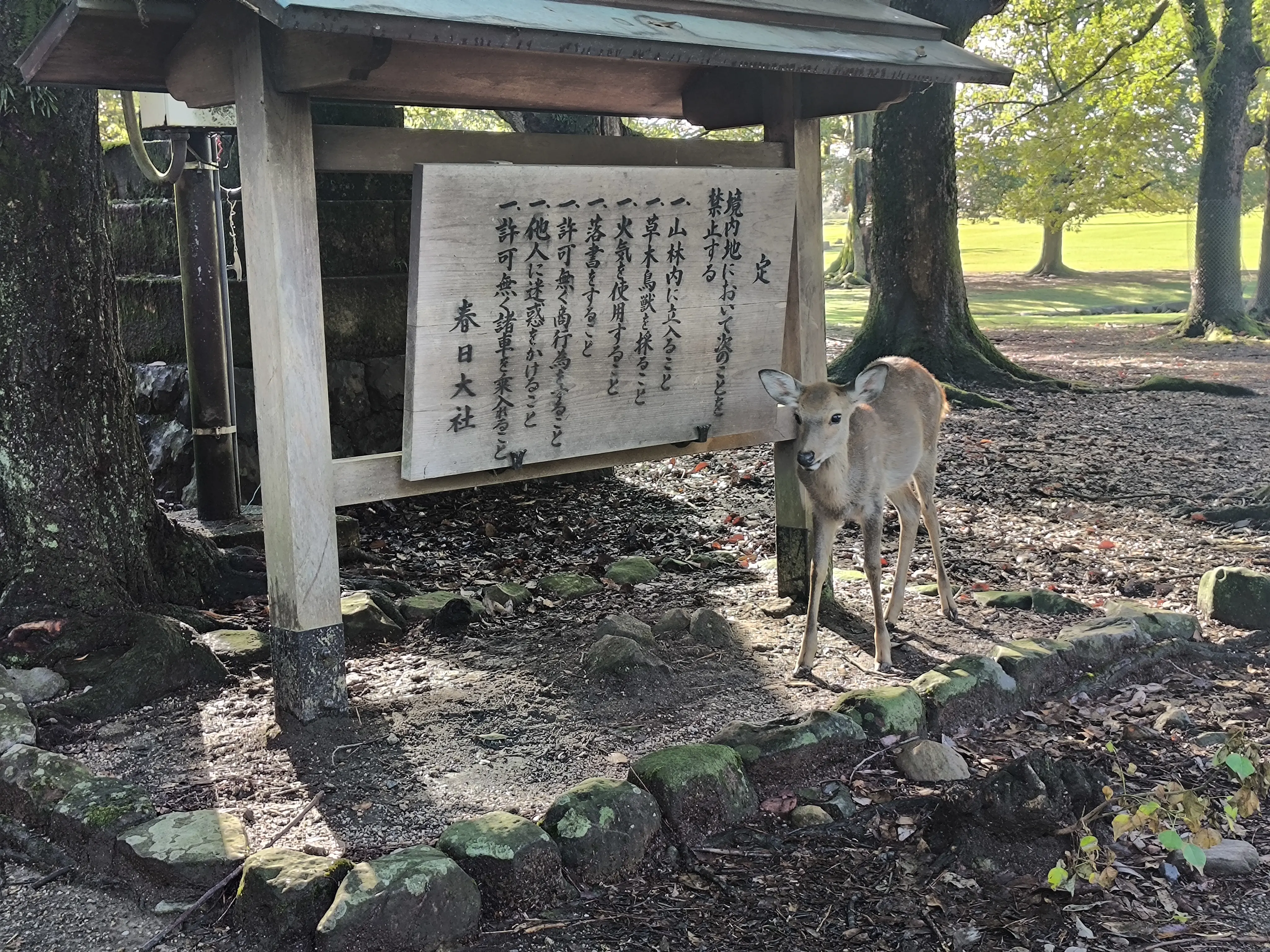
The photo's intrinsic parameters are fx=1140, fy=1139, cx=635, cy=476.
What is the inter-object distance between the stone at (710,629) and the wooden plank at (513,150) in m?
2.20

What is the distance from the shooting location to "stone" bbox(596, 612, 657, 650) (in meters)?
5.44

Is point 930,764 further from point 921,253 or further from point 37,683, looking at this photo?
point 921,253

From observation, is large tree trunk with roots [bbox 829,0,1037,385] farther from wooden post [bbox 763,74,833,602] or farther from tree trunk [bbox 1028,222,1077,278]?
tree trunk [bbox 1028,222,1077,278]

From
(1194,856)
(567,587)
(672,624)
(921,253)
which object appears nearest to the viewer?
(1194,856)

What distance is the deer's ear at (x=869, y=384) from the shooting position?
207 inches

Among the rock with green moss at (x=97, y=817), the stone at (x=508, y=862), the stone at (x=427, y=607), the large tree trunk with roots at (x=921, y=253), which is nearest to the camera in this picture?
the stone at (x=508, y=862)

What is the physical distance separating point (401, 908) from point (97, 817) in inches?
47.8

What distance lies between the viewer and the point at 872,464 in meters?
5.62

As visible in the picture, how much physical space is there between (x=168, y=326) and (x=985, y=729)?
7.17 meters

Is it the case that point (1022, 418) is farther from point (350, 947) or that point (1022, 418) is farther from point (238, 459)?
point (350, 947)

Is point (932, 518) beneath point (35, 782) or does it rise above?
above

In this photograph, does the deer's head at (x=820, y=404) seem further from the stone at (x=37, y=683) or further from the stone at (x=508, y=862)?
the stone at (x=37, y=683)

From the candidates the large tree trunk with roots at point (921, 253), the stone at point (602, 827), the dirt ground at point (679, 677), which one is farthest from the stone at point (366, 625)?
the large tree trunk with roots at point (921, 253)

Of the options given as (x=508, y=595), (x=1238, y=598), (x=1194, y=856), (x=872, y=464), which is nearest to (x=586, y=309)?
(x=872, y=464)
